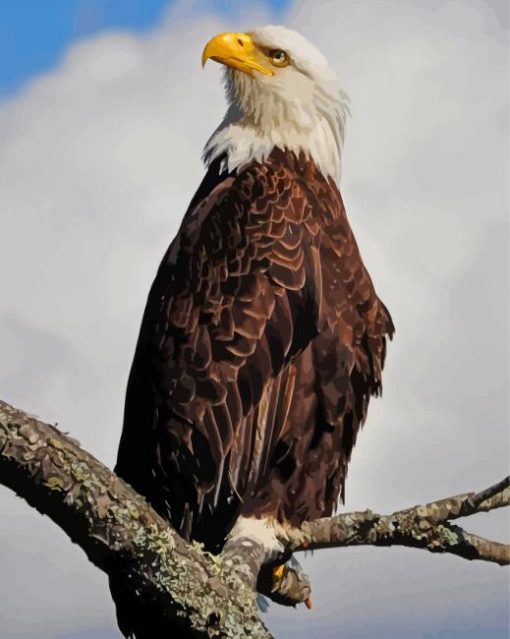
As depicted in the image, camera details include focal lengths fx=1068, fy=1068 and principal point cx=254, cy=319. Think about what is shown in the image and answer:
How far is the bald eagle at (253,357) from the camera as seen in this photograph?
4.61 meters

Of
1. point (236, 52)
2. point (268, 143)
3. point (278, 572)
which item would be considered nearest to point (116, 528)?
point (278, 572)

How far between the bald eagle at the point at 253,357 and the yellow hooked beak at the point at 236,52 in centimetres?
44

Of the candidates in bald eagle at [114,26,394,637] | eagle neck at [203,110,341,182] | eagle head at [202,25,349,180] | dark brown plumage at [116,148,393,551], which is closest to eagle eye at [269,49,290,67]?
eagle head at [202,25,349,180]

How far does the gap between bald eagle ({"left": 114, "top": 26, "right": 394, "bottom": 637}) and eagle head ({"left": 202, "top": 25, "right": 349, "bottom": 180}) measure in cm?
12

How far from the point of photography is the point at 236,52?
529 cm

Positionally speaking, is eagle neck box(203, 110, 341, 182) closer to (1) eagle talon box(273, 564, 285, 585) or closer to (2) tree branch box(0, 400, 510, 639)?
(1) eagle talon box(273, 564, 285, 585)

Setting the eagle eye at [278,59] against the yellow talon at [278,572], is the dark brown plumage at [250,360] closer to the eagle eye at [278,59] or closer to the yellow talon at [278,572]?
the yellow talon at [278,572]

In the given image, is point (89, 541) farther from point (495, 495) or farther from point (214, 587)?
point (495, 495)

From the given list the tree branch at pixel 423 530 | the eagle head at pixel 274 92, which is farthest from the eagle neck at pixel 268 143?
the tree branch at pixel 423 530

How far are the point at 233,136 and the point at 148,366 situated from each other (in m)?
1.29

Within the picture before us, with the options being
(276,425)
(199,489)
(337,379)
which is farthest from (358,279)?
(199,489)

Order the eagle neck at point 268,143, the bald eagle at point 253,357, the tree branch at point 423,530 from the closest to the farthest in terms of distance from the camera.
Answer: the tree branch at point 423,530 → the bald eagle at point 253,357 → the eagle neck at point 268,143

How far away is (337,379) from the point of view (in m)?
4.80

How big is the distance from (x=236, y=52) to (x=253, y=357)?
1.62 m
